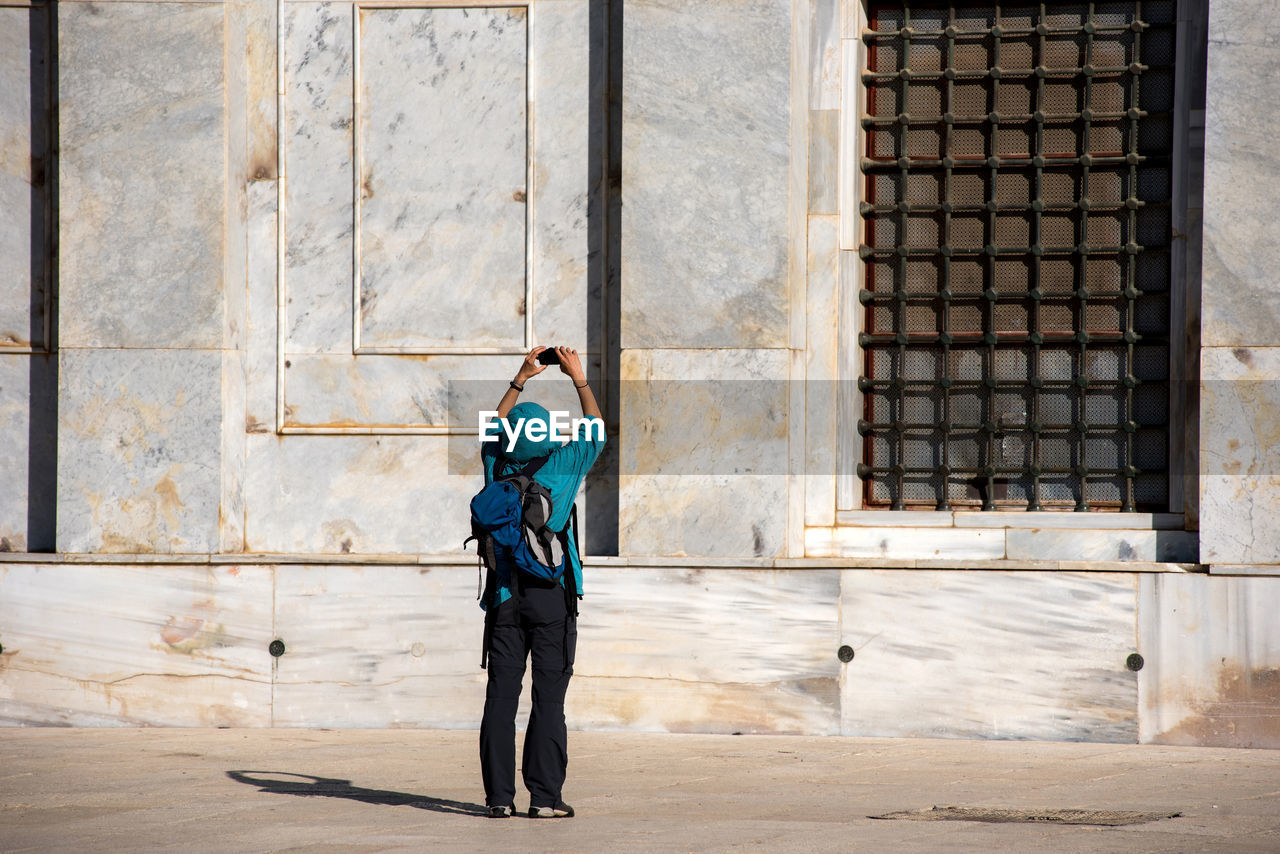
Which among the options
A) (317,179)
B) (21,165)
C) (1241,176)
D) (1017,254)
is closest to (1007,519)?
(1017,254)

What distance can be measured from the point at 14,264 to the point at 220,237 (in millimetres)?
1574

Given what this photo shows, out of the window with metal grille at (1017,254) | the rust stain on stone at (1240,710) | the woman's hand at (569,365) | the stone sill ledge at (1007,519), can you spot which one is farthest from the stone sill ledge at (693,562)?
the woman's hand at (569,365)

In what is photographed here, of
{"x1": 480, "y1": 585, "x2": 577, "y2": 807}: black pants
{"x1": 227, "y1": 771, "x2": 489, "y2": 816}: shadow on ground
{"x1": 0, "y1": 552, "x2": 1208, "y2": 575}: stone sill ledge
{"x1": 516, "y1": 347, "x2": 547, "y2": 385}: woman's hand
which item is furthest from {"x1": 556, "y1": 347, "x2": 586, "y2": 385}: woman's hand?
{"x1": 0, "y1": 552, "x2": 1208, "y2": 575}: stone sill ledge

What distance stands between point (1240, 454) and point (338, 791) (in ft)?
17.9

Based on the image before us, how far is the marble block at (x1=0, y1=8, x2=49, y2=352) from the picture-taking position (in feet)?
33.8

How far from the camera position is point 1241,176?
30.1ft

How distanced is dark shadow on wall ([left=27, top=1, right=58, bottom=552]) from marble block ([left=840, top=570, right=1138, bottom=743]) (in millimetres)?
5256

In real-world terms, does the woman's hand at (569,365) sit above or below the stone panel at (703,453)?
above

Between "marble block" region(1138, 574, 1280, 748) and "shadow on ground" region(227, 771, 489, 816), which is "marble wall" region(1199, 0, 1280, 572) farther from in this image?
"shadow on ground" region(227, 771, 489, 816)

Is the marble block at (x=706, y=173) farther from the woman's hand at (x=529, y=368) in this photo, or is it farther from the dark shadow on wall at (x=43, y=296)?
the dark shadow on wall at (x=43, y=296)

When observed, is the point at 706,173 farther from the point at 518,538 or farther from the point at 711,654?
the point at 518,538

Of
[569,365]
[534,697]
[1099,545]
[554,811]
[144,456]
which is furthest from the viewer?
[144,456]

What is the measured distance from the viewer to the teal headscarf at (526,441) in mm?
6719

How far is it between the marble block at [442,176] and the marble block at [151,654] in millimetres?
1871
